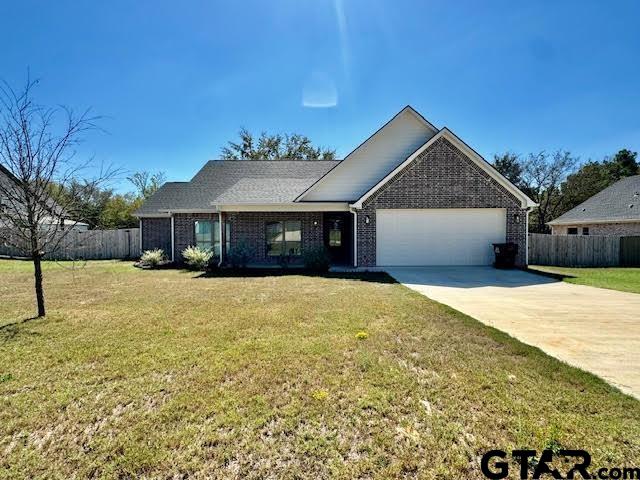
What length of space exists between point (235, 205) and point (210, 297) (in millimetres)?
6851

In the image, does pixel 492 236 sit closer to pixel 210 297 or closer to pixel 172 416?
pixel 210 297

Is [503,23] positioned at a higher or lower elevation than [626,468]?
higher

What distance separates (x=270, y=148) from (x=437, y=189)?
29.4 meters

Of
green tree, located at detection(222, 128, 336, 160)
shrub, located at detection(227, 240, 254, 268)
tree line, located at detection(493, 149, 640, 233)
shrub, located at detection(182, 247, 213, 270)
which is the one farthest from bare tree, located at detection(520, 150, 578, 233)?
shrub, located at detection(182, 247, 213, 270)

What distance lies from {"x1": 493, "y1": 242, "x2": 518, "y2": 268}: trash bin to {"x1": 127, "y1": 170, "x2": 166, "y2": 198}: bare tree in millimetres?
37032

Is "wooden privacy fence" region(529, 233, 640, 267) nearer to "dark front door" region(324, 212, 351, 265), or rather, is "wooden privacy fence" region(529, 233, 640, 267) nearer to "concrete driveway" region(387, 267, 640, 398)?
"concrete driveway" region(387, 267, 640, 398)

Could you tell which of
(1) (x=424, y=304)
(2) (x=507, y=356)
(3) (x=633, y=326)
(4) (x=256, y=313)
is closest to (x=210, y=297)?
(4) (x=256, y=313)

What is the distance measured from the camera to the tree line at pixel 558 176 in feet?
117

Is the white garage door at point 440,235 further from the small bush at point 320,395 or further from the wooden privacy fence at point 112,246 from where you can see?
the wooden privacy fence at point 112,246

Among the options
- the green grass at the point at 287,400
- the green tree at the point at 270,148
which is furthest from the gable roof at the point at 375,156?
the green tree at the point at 270,148

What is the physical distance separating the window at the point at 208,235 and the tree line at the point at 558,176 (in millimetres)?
35509

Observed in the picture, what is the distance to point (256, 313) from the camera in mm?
6527

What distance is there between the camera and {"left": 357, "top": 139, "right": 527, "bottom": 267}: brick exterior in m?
13.6

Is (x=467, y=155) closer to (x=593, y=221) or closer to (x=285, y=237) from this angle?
(x=285, y=237)
